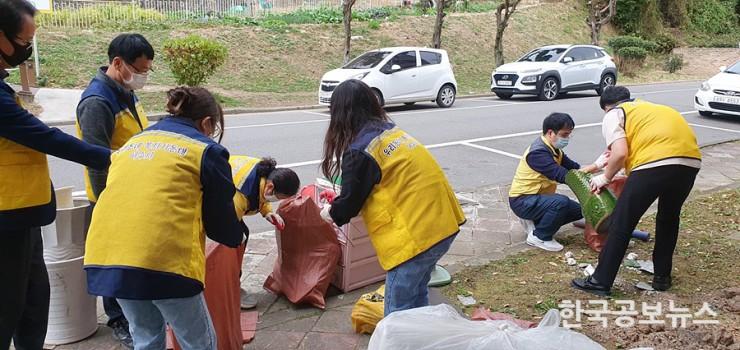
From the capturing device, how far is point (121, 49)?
3195mm

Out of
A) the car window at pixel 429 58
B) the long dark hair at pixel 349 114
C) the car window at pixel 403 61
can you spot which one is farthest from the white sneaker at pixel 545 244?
the car window at pixel 429 58

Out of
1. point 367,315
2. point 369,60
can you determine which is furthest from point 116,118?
point 369,60

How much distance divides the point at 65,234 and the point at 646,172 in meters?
3.46

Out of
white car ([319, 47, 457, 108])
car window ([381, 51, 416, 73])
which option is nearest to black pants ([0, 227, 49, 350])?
white car ([319, 47, 457, 108])

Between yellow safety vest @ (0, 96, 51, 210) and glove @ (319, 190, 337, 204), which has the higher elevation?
yellow safety vest @ (0, 96, 51, 210)

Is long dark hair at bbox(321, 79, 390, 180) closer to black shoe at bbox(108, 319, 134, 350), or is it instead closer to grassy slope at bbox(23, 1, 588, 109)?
black shoe at bbox(108, 319, 134, 350)

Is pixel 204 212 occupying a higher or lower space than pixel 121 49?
lower

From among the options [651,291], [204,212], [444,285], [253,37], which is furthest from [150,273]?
[253,37]

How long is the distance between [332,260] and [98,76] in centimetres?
175

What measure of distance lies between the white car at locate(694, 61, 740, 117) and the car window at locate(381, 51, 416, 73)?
6.44 metres

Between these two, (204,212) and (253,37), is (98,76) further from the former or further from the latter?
(253,37)

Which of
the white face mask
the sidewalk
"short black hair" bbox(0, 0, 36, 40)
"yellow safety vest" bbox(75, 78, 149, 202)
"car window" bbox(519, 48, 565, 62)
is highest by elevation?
"short black hair" bbox(0, 0, 36, 40)

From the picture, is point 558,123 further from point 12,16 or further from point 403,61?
point 403,61

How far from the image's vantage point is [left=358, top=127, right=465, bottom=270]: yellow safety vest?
275 cm
